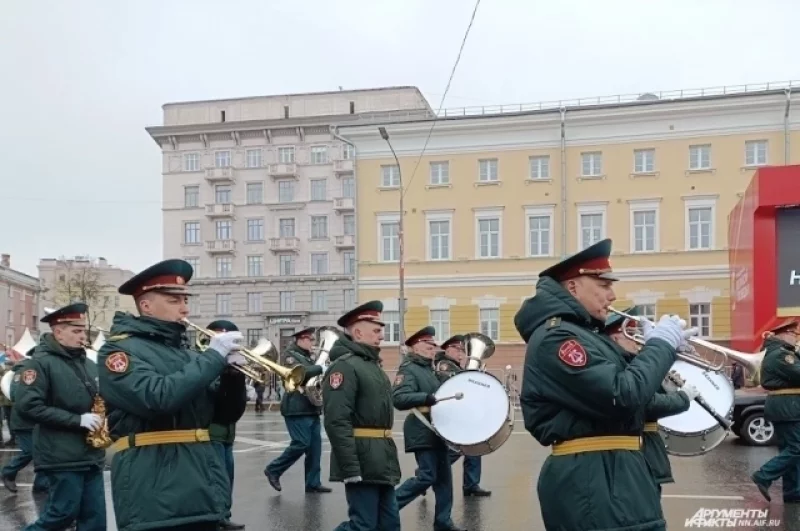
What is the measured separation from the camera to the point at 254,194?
207ft

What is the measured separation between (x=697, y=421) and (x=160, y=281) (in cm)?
511

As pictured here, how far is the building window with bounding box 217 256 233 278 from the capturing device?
62594 mm

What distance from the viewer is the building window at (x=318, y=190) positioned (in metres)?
62.8

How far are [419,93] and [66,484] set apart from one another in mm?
58936

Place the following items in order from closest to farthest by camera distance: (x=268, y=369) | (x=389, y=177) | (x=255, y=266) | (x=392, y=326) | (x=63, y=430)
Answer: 1. (x=268, y=369)
2. (x=63, y=430)
3. (x=389, y=177)
4. (x=392, y=326)
5. (x=255, y=266)

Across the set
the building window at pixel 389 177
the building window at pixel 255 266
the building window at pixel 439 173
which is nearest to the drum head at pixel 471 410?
the building window at pixel 439 173

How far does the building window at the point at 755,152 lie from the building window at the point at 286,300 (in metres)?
34.2

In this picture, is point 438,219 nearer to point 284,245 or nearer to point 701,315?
point 701,315

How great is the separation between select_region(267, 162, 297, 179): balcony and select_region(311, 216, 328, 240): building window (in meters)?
3.40

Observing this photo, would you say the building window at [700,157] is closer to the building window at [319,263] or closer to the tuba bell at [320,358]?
the tuba bell at [320,358]

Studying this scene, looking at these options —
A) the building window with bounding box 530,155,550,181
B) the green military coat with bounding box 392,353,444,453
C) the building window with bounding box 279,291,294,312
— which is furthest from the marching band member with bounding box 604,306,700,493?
the building window with bounding box 279,291,294,312

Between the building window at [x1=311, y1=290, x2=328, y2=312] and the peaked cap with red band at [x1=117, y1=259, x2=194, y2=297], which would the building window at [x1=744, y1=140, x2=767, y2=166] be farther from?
the peaked cap with red band at [x1=117, y1=259, x2=194, y2=297]

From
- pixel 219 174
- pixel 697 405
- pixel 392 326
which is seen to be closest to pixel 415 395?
pixel 697 405

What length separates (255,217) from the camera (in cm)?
6300
